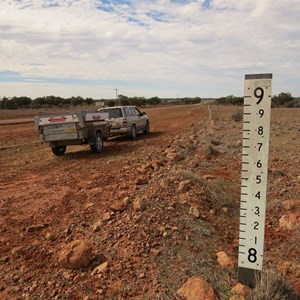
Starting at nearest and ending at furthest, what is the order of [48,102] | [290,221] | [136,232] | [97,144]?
1. [136,232]
2. [290,221]
3. [97,144]
4. [48,102]

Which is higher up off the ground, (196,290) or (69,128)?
(69,128)

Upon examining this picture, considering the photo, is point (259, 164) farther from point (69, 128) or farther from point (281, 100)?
point (281, 100)

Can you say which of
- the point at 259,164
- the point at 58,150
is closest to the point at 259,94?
the point at 259,164

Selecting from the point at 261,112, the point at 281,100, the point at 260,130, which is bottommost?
the point at 281,100

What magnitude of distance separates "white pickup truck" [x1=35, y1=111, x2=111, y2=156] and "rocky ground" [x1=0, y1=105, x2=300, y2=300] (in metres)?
→ 2.93

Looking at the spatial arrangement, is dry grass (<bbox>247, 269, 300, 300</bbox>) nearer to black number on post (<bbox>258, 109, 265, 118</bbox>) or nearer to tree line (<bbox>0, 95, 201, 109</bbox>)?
black number on post (<bbox>258, 109, 265, 118</bbox>)

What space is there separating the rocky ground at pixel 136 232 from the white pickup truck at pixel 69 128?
2.93 meters

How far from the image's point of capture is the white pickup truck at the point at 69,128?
11805mm

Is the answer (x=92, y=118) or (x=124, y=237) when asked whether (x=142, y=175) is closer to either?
(x=124, y=237)

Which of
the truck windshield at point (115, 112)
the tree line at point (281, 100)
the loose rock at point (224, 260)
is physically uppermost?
the truck windshield at point (115, 112)

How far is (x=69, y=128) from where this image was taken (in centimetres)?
1184

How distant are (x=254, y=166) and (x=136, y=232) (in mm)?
2045

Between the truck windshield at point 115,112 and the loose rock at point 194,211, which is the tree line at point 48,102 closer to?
the truck windshield at point 115,112

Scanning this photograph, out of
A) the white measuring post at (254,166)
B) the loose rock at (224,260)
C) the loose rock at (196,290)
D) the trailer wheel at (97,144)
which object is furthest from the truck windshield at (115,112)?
the white measuring post at (254,166)
